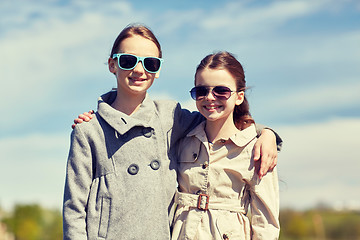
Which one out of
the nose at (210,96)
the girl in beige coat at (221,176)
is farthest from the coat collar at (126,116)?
the nose at (210,96)

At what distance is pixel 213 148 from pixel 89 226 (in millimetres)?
1057

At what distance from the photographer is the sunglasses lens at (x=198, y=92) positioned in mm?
3766

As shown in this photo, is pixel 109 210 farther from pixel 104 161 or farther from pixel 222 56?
pixel 222 56

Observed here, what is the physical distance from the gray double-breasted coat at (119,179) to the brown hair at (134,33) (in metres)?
0.43

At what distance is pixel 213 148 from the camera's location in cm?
382

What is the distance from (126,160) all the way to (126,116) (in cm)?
32

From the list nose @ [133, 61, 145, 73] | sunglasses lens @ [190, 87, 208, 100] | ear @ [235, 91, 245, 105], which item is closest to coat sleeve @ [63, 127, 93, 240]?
nose @ [133, 61, 145, 73]

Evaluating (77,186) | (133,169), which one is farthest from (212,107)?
(77,186)

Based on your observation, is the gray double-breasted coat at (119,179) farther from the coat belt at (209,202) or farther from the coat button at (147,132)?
the coat belt at (209,202)

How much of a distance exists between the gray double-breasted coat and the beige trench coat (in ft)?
0.48

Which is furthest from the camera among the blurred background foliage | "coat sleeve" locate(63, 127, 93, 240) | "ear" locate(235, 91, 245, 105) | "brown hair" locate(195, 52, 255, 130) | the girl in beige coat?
the blurred background foliage

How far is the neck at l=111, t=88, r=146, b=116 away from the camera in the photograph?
3828 millimetres

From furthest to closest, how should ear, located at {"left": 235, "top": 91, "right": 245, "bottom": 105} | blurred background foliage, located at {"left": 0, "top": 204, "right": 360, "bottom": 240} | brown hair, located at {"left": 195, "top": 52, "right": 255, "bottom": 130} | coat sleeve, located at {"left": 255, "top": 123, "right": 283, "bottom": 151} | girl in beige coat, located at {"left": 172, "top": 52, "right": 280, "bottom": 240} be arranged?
1. blurred background foliage, located at {"left": 0, "top": 204, "right": 360, "bottom": 240}
2. coat sleeve, located at {"left": 255, "top": 123, "right": 283, "bottom": 151}
3. ear, located at {"left": 235, "top": 91, "right": 245, "bottom": 105}
4. brown hair, located at {"left": 195, "top": 52, "right": 255, "bottom": 130}
5. girl in beige coat, located at {"left": 172, "top": 52, "right": 280, "bottom": 240}

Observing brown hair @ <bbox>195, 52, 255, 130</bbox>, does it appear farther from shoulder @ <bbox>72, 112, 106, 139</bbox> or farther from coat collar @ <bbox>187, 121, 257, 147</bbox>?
shoulder @ <bbox>72, 112, 106, 139</bbox>
